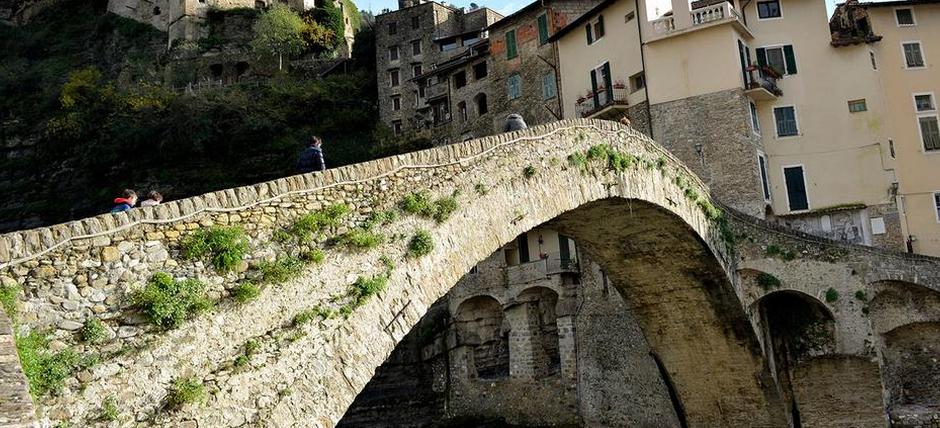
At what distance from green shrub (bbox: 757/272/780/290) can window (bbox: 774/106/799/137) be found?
731 cm

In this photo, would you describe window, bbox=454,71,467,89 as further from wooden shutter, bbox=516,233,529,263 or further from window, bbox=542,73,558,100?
wooden shutter, bbox=516,233,529,263

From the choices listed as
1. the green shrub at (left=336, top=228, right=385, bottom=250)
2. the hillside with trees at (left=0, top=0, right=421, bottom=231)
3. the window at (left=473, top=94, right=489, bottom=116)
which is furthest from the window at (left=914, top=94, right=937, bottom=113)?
the hillside with trees at (left=0, top=0, right=421, bottom=231)

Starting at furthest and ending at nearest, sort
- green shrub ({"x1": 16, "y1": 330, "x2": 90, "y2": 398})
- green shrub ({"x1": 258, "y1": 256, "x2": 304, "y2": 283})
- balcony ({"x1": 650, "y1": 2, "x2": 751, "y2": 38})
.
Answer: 1. balcony ({"x1": 650, "y1": 2, "x2": 751, "y2": 38})
2. green shrub ({"x1": 258, "y1": 256, "x2": 304, "y2": 283})
3. green shrub ({"x1": 16, "y1": 330, "x2": 90, "y2": 398})

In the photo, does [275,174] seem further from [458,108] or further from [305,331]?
[305,331]

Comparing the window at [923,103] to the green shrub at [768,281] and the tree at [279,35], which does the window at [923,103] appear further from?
the tree at [279,35]

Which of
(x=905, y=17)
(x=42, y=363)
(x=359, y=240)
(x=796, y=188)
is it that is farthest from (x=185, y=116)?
(x=42, y=363)

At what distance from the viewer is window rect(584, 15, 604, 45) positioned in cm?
2859

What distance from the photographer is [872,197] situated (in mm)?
25016

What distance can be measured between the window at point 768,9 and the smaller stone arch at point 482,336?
14.6m

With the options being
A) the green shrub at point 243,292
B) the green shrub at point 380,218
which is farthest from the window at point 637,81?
the green shrub at point 243,292

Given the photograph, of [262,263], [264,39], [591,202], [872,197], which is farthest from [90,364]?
[264,39]

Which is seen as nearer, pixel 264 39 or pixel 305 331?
pixel 305 331

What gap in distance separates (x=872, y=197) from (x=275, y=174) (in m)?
29.5

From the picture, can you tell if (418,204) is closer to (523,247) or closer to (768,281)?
(768,281)
